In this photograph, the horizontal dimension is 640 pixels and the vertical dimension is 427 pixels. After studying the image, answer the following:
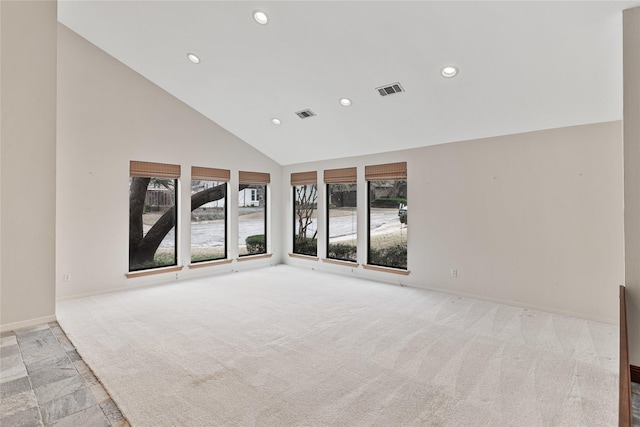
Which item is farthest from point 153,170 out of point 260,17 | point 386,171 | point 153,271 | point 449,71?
point 449,71

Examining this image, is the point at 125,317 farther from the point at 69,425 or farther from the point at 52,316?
the point at 69,425

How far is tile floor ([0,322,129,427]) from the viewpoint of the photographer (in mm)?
1978

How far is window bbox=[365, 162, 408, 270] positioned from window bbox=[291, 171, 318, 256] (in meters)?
1.41

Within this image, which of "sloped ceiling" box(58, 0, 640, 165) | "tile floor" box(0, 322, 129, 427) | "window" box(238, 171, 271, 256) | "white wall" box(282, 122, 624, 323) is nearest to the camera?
"tile floor" box(0, 322, 129, 427)

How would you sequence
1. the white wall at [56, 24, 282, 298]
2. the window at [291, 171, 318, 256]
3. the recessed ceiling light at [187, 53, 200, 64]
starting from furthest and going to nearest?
the window at [291, 171, 318, 256], the white wall at [56, 24, 282, 298], the recessed ceiling light at [187, 53, 200, 64]

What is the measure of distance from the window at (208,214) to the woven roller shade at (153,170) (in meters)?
0.35

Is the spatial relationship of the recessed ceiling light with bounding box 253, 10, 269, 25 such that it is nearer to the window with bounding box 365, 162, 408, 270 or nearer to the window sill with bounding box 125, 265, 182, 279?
the window with bounding box 365, 162, 408, 270

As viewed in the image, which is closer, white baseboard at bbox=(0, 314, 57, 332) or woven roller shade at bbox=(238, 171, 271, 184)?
white baseboard at bbox=(0, 314, 57, 332)

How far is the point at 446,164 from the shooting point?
491 cm

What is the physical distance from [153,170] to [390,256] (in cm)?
439

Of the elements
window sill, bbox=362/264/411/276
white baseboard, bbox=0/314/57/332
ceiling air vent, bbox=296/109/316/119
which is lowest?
white baseboard, bbox=0/314/57/332

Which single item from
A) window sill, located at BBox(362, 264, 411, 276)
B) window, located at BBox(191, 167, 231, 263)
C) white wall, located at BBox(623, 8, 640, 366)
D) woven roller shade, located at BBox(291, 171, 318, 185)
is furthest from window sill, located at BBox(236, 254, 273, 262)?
white wall, located at BBox(623, 8, 640, 366)

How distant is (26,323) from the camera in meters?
3.41

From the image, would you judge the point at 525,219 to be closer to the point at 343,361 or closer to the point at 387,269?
the point at 387,269
